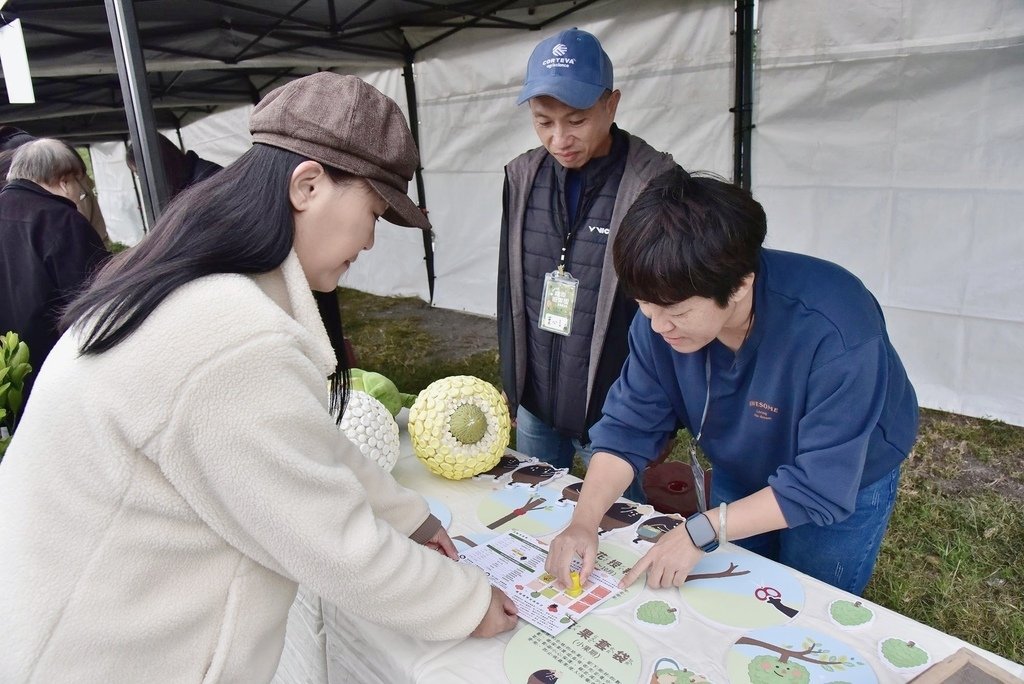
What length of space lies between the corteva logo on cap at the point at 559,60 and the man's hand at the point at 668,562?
1.21m

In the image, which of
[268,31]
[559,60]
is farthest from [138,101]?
[268,31]

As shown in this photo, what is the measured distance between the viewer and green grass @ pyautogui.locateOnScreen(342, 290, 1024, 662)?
213cm

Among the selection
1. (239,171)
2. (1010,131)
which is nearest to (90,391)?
(239,171)

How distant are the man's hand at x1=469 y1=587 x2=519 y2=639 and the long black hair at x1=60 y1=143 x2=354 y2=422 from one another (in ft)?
1.90

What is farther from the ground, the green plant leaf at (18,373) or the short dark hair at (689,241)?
the short dark hair at (689,241)

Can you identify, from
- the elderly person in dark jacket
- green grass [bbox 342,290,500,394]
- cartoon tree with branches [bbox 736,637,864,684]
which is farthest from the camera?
green grass [bbox 342,290,500,394]

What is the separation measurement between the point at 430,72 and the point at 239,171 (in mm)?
4986

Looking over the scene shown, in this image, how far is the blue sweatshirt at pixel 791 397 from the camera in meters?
1.09

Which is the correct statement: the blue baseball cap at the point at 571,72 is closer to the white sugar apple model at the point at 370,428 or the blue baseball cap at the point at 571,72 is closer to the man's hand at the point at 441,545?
the white sugar apple model at the point at 370,428

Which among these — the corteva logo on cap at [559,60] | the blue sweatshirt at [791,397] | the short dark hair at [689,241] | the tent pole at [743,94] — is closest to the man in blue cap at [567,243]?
the corteva logo on cap at [559,60]

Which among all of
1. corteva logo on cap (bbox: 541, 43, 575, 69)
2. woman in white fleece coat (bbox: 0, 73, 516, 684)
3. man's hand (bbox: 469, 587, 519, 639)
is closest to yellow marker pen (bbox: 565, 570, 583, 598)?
man's hand (bbox: 469, 587, 519, 639)

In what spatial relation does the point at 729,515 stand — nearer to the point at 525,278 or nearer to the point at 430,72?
the point at 525,278

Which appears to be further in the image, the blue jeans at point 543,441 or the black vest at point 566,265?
the blue jeans at point 543,441

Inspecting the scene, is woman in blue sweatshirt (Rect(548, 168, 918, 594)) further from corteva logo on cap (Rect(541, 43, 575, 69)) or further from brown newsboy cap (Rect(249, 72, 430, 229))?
corteva logo on cap (Rect(541, 43, 575, 69))
